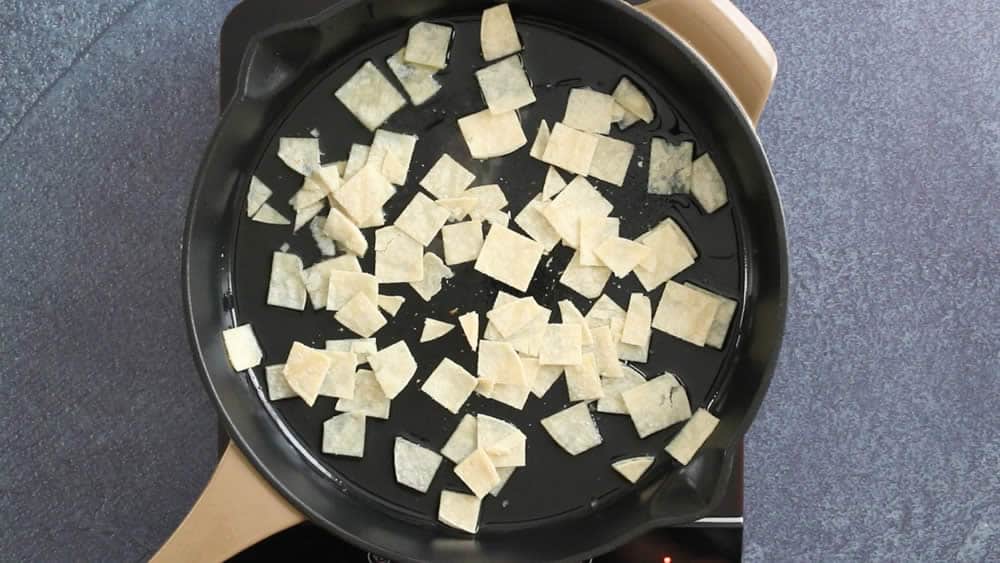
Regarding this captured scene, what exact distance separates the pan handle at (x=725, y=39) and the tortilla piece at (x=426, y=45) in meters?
0.20

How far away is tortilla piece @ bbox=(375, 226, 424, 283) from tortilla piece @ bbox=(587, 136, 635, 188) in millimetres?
195

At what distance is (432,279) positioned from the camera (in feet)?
2.87

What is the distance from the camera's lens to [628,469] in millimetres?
866

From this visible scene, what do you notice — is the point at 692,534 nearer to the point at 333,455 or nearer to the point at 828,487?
the point at 828,487

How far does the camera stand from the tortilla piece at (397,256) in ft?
2.84

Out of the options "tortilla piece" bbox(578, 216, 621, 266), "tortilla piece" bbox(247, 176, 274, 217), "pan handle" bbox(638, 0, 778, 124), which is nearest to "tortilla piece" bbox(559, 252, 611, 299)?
"tortilla piece" bbox(578, 216, 621, 266)

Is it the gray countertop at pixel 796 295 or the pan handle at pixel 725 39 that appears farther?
the gray countertop at pixel 796 295

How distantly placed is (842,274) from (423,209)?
470mm

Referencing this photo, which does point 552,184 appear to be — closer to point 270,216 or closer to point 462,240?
point 462,240

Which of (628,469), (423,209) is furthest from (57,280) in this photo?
(628,469)

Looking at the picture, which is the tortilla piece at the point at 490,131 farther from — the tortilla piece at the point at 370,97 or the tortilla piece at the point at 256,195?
the tortilla piece at the point at 256,195

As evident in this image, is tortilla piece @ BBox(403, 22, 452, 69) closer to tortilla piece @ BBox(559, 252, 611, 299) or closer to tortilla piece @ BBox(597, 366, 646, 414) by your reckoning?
tortilla piece @ BBox(559, 252, 611, 299)

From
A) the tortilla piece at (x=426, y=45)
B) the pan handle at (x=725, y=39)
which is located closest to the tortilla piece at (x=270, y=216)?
the tortilla piece at (x=426, y=45)

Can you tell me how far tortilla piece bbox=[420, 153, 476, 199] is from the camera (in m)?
0.87
